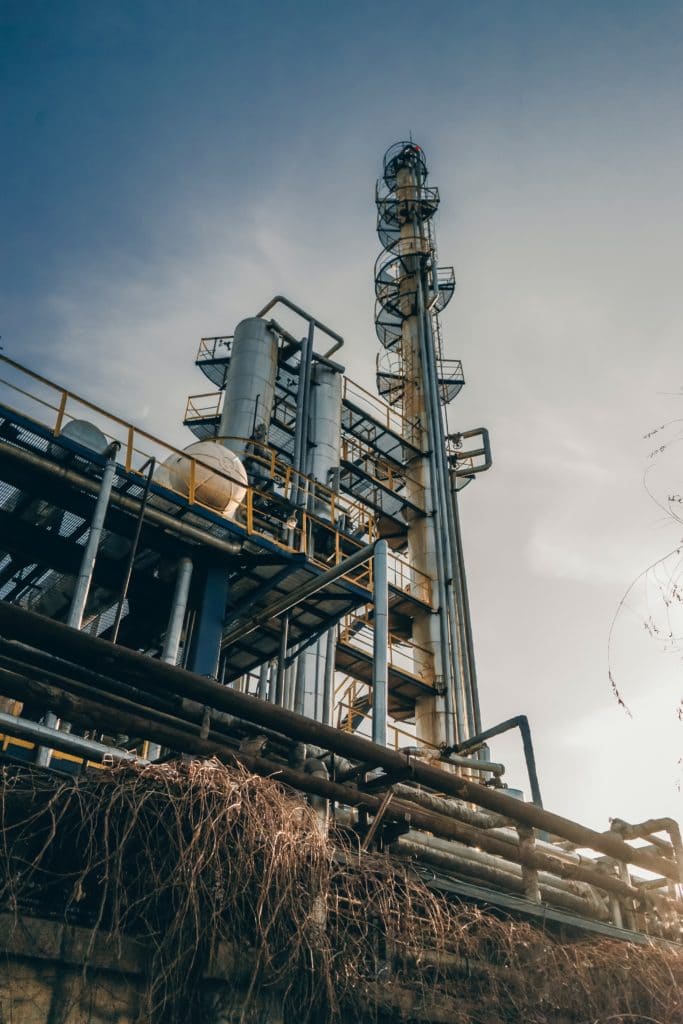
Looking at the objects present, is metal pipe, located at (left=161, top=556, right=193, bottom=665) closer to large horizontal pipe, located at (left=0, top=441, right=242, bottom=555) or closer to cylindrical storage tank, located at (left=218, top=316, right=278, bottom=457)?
large horizontal pipe, located at (left=0, top=441, right=242, bottom=555)

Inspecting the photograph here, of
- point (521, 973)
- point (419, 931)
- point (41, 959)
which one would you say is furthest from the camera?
point (521, 973)

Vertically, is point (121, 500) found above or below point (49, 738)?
above

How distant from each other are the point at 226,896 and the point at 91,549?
570 cm

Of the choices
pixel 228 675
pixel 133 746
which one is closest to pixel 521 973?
pixel 133 746

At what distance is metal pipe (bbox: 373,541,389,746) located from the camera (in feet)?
32.9

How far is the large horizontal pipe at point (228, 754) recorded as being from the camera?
22.4ft

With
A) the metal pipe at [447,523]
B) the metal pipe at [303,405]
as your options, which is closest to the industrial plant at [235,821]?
the metal pipe at [303,405]

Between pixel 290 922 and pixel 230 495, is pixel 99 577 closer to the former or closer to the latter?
pixel 230 495

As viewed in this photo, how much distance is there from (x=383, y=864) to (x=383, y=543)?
19.7ft

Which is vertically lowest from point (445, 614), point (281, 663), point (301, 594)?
point (281, 663)

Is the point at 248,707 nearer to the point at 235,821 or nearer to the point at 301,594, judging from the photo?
the point at 235,821

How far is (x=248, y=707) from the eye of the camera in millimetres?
7598

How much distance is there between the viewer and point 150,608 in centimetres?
1319

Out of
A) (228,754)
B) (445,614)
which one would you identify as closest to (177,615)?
(228,754)
